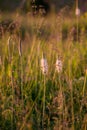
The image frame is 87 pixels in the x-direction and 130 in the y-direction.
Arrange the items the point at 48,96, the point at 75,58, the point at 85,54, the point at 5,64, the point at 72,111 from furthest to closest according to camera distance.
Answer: the point at 85,54 < the point at 75,58 < the point at 5,64 < the point at 48,96 < the point at 72,111

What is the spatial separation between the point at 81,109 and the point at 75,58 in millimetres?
1370

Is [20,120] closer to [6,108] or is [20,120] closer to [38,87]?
[6,108]

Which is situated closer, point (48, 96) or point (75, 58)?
point (48, 96)

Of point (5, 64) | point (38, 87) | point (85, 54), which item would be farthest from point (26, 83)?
point (85, 54)

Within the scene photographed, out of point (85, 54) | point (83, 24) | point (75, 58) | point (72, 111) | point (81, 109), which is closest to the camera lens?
point (72, 111)

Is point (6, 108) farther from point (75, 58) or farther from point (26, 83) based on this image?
point (75, 58)

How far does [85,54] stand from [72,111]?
1981mm

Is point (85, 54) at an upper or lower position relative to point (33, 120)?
upper

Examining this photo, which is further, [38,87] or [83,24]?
[83,24]

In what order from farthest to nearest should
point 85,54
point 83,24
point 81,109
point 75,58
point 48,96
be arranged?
point 83,24 < point 85,54 < point 75,58 < point 48,96 < point 81,109

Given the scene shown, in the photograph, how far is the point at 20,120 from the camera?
11.3 feet

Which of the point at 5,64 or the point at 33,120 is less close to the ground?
the point at 5,64

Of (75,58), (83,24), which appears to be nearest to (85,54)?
(75,58)

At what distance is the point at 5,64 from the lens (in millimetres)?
4465
